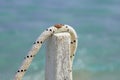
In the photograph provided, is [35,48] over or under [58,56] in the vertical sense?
over
